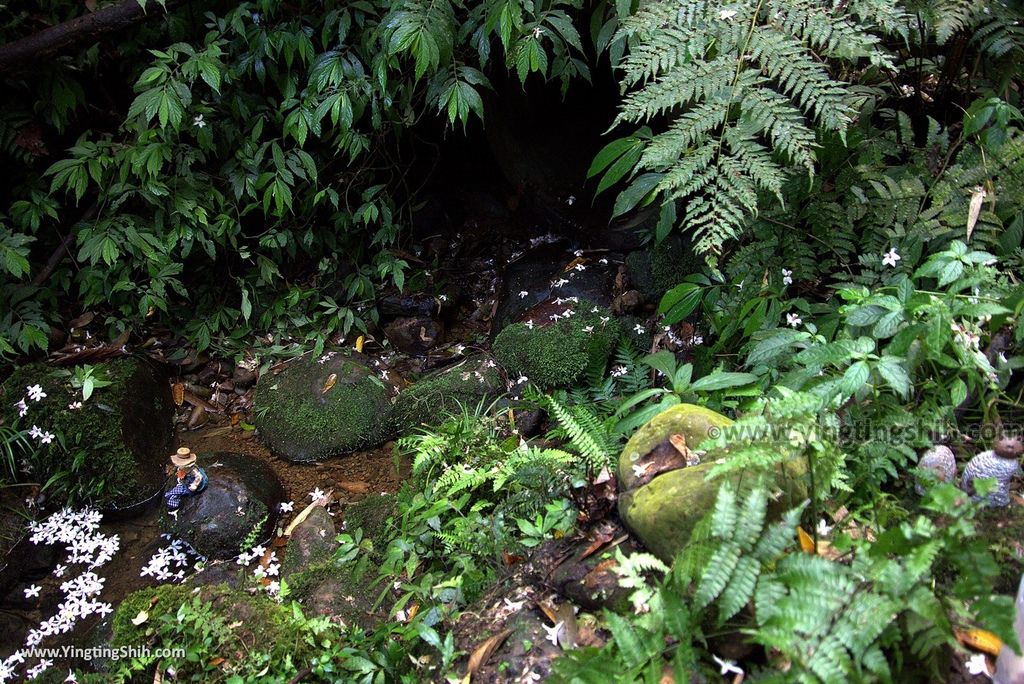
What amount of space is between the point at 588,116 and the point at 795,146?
94.1 inches

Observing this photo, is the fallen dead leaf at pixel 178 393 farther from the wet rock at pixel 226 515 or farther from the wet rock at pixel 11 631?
the wet rock at pixel 11 631

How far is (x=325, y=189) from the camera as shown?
4.54 m

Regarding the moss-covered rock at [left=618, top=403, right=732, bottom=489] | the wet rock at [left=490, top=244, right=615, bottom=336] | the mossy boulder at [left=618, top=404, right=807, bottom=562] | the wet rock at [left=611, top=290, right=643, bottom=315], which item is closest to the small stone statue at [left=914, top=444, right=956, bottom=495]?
the mossy boulder at [left=618, top=404, right=807, bottom=562]

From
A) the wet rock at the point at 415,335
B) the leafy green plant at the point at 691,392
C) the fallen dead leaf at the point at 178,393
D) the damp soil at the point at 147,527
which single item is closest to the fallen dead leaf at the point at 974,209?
the leafy green plant at the point at 691,392

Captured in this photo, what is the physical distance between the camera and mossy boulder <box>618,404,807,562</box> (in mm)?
1951

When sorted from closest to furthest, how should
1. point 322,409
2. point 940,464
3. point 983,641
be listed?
point 983,641 < point 940,464 < point 322,409

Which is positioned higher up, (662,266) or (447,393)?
(662,266)

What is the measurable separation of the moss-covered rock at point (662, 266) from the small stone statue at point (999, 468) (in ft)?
6.29

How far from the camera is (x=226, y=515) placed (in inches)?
144

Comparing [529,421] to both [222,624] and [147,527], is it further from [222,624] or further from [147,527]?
[147,527]

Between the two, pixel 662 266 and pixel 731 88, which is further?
pixel 662 266

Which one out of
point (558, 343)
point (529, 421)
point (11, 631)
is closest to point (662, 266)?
point (558, 343)

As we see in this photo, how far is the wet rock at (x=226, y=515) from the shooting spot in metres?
3.64

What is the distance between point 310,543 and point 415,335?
5.60 ft
